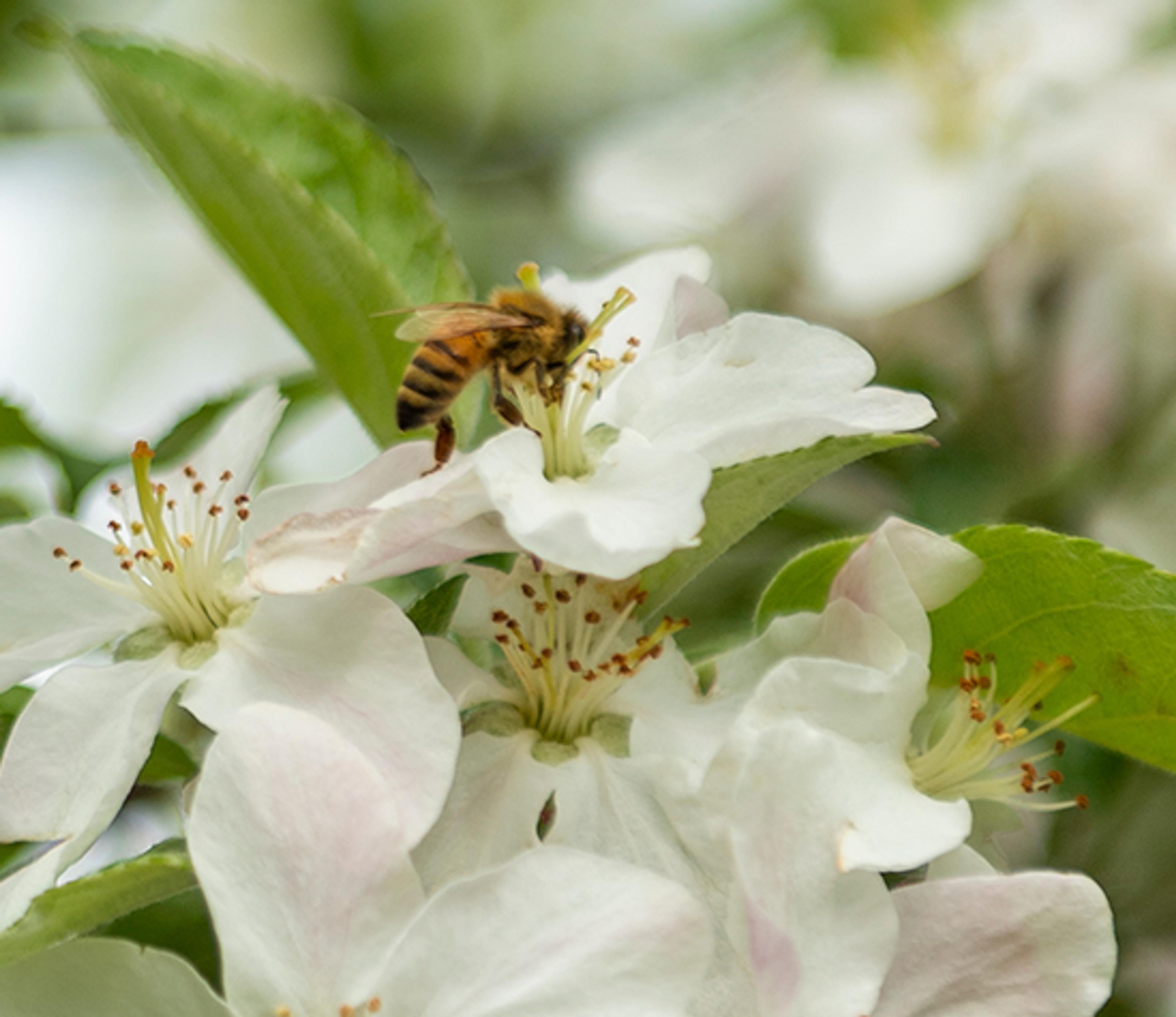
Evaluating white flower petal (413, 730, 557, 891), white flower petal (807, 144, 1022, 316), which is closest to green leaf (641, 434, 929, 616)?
white flower petal (413, 730, 557, 891)

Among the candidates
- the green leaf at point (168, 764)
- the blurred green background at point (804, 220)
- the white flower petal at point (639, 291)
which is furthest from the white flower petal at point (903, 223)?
the green leaf at point (168, 764)

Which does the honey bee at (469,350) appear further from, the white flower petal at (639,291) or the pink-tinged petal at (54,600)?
the pink-tinged petal at (54,600)

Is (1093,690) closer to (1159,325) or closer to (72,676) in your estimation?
(72,676)

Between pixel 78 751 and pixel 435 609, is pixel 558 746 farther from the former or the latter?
pixel 78 751

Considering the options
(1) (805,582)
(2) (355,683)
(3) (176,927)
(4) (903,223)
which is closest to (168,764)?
(3) (176,927)

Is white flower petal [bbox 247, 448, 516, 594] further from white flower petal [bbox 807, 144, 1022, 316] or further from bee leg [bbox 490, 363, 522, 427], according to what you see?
white flower petal [bbox 807, 144, 1022, 316]

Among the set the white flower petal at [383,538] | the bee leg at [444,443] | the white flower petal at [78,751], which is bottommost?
the white flower petal at [78,751]
